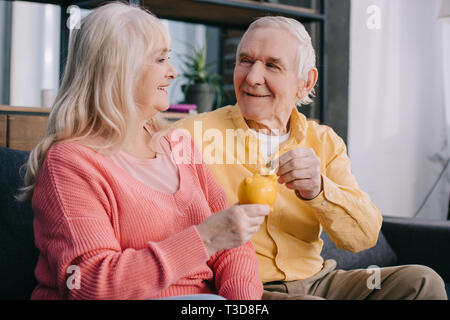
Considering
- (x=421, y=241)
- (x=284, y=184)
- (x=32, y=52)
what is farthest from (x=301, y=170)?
(x=32, y=52)

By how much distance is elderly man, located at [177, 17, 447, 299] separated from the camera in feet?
4.52

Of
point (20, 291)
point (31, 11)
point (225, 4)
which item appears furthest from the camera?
point (31, 11)

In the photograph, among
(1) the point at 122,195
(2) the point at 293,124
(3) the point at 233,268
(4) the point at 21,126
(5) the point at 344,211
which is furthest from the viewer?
(4) the point at 21,126

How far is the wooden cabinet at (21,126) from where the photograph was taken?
5.85 ft

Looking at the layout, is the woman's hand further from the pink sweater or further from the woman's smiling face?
the woman's smiling face

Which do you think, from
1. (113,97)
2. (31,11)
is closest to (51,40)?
(31,11)

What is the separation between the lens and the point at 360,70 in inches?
126

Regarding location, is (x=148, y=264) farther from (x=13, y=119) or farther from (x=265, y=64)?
A: (x=13, y=119)

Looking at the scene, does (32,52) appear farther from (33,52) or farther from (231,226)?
(231,226)

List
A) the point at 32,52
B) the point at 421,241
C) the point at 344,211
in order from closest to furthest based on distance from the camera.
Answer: the point at 344,211
the point at 421,241
the point at 32,52

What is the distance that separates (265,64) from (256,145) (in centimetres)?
23

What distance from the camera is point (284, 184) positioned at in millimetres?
1409

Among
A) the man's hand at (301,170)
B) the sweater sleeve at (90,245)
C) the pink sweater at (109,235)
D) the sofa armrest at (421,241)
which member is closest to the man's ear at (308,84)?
the man's hand at (301,170)

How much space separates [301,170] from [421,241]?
1.01 metres
